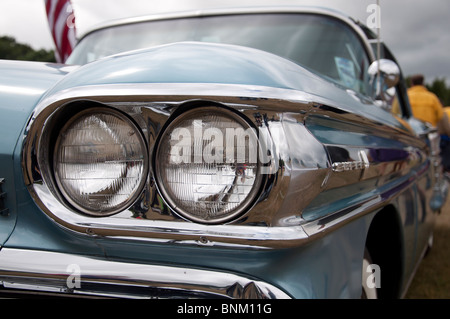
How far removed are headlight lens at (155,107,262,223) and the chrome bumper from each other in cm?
15

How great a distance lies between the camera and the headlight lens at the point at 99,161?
38.8 inches

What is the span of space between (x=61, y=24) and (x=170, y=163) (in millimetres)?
4379

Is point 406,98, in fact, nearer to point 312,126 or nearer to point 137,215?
point 312,126

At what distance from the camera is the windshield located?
199 centimetres

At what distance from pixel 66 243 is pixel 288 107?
0.70m

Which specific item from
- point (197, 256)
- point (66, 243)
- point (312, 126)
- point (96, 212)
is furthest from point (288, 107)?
point (66, 243)

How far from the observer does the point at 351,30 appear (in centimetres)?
212

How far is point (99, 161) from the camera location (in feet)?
3.33
